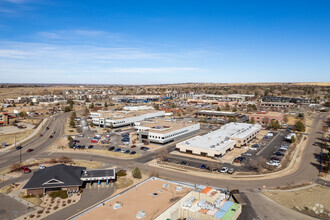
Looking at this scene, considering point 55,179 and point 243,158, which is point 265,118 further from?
point 55,179

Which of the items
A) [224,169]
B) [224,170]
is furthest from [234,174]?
[224,169]

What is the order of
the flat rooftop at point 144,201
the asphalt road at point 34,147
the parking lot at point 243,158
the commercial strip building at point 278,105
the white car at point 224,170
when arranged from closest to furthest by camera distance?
the flat rooftop at point 144,201, the white car at point 224,170, the parking lot at point 243,158, the asphalt road at point 34,147, the commercial strip building at point 278,105

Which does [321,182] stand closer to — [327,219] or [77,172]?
[327,219]

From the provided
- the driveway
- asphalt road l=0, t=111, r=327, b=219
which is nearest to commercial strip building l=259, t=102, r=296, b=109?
asphalt road l=0, t=111, r=327, b=219

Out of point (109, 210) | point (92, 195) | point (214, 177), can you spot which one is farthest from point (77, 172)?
point (214, 177)

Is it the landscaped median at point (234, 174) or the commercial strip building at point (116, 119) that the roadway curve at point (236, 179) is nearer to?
the landscaped median at point (234, 174)

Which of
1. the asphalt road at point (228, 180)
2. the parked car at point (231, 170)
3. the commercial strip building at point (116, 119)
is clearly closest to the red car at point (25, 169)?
the asphalt road at point (228, 180)
